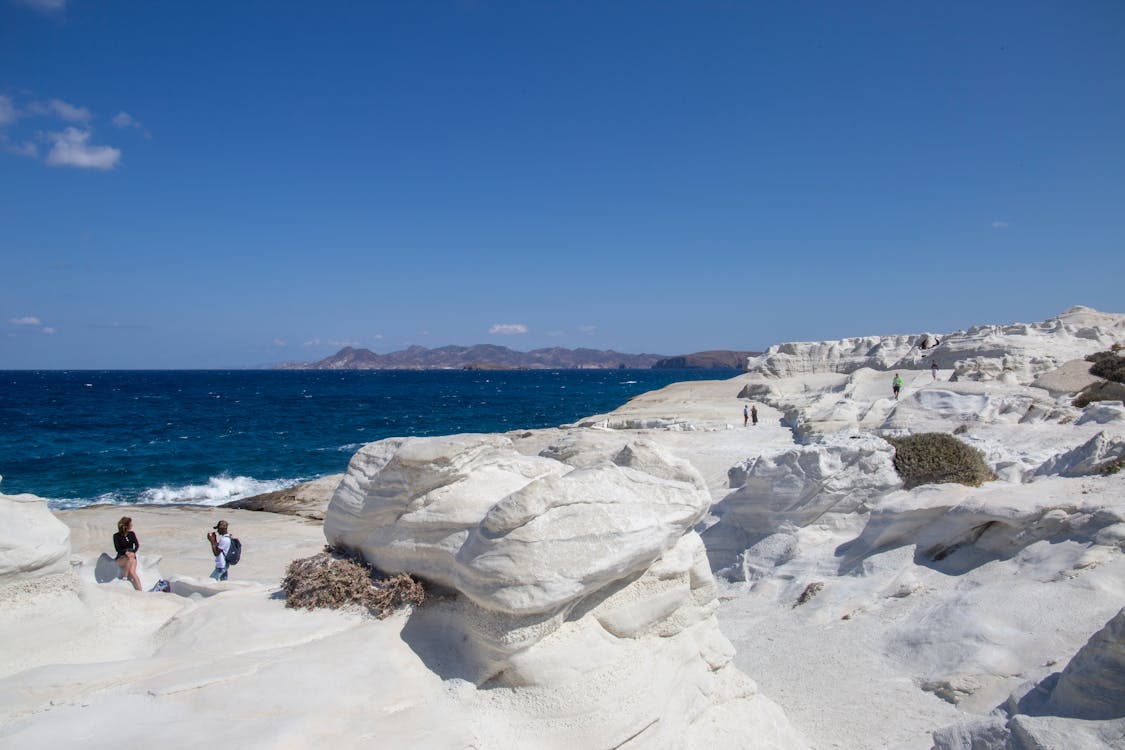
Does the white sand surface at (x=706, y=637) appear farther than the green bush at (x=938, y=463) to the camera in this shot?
No

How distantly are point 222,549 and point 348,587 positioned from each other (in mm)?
6907

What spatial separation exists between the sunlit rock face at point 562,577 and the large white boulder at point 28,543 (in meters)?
2.23

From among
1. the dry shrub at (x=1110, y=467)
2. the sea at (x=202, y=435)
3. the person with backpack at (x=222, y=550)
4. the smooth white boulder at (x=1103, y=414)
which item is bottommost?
the sea at (x=202, y=435)

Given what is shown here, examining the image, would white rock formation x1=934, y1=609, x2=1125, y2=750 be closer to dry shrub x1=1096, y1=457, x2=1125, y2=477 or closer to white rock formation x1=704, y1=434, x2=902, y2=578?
dry shrub x1=1096, y1=457, x2=1125, y2=477

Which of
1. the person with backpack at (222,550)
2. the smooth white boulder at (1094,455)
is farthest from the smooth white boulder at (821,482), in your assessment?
the person with backpack at (222,550)

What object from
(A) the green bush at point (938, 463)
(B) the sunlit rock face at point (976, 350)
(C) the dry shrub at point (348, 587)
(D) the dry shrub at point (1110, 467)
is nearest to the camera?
(C) the dry shrub at point (348, 587)

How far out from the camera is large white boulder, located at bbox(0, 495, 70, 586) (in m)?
5.48

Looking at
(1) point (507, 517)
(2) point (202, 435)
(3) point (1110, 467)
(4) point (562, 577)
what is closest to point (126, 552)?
(1) point (507, 517)

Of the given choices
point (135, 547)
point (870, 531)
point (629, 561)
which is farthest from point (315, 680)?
point (870, 531)

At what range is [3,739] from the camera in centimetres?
392

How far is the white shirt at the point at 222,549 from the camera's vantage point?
37.7ft

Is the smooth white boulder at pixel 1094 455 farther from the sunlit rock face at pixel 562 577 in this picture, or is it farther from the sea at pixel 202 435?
the sea at pixel 202 435

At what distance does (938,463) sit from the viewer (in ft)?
37.8

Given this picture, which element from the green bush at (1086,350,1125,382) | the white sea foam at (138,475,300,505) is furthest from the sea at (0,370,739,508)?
the green bush at (1086,350,1125,382)
